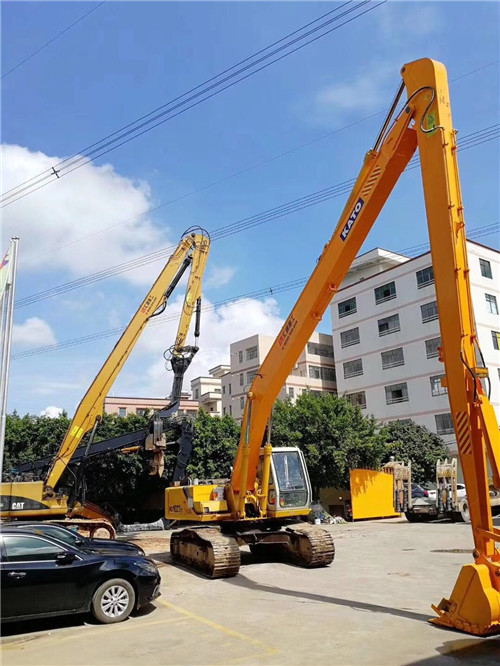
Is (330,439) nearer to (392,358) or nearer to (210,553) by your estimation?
(210,553)

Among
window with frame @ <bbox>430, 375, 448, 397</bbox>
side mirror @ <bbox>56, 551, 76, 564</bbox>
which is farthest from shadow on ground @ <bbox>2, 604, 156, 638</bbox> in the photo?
window with frame @ <bbox>430, 375, 448, 397</bbox>

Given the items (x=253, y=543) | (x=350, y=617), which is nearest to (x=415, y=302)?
(x=253, y=543)

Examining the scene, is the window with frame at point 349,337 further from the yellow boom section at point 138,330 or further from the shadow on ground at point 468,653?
the shadow on ground at point 468,653

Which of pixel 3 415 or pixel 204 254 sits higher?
pixel 204 254

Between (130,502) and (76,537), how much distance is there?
21.1 meters

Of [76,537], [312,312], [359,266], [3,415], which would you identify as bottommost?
[76,537]

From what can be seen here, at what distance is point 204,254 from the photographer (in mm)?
20188

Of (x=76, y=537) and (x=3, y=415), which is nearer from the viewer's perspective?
(x=3, y=415)

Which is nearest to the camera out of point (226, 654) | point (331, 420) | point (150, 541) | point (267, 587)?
point (226, 654)

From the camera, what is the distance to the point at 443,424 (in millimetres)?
40781

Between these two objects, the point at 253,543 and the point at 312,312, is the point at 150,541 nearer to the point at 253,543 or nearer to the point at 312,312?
the point at 253,543

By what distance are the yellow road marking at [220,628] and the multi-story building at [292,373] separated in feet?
140

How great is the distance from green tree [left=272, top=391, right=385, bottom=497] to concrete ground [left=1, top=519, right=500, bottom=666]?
51.4 ft

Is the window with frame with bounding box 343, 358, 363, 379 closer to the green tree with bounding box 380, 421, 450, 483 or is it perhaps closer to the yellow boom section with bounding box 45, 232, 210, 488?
the green tree with bounding box 380, 421, 450, 483
